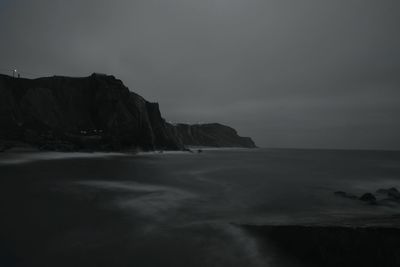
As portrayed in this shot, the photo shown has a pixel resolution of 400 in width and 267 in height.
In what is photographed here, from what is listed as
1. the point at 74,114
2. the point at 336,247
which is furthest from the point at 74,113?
the point at 336,247

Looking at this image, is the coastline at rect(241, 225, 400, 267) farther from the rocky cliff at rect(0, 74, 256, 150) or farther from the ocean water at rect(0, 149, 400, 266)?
the rocky cliff at rect(0, 74, 256, 150)

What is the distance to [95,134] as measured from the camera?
89.1m

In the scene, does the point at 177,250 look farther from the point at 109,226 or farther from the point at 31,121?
the point at 31,121

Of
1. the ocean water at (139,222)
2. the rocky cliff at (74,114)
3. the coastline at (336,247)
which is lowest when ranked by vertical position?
the ocean water at (139,222)

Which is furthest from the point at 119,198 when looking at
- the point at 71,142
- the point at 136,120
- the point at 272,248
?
the point at 136,120

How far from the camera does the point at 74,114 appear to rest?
307 ft

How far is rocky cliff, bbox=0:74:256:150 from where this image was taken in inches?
3068

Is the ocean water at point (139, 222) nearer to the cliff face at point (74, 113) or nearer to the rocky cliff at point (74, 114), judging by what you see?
the rocky cliff at point (74, 114)

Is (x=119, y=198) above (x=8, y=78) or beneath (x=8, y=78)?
beneath

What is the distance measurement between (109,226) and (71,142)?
77491 mm

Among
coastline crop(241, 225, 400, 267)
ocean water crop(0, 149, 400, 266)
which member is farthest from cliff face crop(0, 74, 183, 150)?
coastline crop(241, 225, 400, 267)

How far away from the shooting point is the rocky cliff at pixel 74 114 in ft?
256

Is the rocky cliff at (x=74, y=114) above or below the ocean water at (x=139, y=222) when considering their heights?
above

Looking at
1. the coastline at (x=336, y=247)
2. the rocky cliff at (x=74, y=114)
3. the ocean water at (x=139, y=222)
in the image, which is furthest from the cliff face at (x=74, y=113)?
the coastline at (x=336, y=247)
